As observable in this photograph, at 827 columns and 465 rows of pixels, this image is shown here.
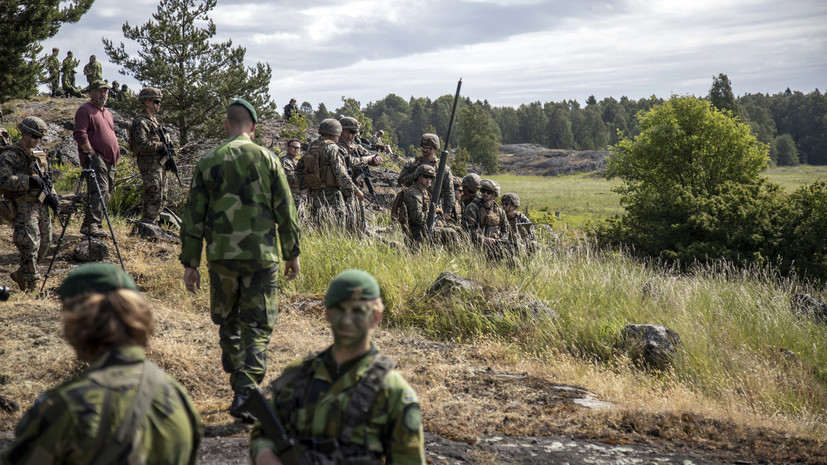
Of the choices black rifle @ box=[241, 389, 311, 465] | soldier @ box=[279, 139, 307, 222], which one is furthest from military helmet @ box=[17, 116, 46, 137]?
black rifle @ box=[241, 389, 311, 465]

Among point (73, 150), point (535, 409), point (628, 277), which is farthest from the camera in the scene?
point (73, 150)

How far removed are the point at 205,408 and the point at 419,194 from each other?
17.6 feet

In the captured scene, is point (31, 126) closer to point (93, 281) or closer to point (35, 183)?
point (35, 183)

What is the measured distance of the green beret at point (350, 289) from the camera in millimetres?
2090

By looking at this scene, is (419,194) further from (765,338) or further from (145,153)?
(765,338)

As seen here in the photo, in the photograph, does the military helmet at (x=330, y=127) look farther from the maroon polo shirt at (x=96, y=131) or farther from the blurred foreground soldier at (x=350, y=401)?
the blurred foreground soldier at (x=350, y=401)

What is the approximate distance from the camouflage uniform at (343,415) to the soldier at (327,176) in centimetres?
700

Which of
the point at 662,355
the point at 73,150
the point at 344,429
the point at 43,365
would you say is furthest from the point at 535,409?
the point at 73,150

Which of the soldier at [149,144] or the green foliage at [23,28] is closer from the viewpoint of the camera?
the soldier at [149,144]

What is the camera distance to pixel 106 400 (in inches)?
65.8

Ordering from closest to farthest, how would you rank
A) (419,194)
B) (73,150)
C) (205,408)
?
(205,408), (419,194), (73,150)

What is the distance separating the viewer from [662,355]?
21.4ft

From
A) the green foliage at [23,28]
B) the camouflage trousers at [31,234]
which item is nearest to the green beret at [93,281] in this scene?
the camouflage trousers at [31,234]

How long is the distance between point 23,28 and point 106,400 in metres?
14.7
